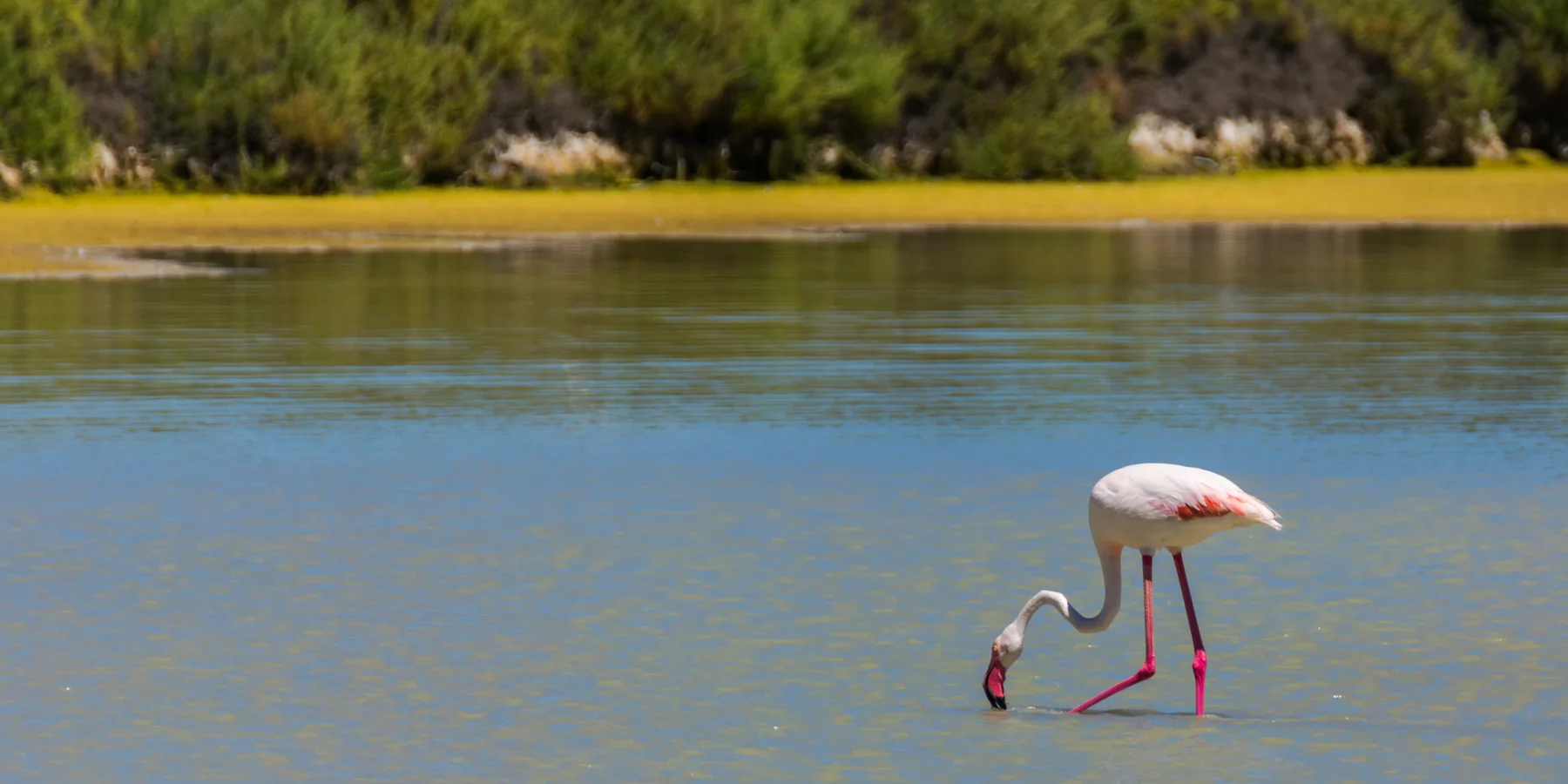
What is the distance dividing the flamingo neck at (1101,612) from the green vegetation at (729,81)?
25.5 metres

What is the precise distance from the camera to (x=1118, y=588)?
21.6 ft

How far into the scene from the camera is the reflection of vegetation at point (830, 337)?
12867mm

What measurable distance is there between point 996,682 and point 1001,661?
0.19 feet

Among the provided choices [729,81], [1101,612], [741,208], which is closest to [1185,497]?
[1101,612]

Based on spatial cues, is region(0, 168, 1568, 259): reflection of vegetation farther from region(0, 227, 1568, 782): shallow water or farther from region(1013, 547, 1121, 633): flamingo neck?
region(1013, 547, 1121, 633): flamingo neck

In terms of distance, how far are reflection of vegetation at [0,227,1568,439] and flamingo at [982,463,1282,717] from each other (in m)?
5.52

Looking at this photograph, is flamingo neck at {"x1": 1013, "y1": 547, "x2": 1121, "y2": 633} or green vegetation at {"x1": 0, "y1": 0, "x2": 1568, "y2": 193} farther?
green vegetation at {"x1": 0, "y1": 0, "x2": 1568, "y2": 193}

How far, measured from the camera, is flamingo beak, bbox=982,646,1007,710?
6.36 metres

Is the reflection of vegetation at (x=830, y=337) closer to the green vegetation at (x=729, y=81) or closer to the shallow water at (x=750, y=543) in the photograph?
the shallow water at (x=750, y=543)

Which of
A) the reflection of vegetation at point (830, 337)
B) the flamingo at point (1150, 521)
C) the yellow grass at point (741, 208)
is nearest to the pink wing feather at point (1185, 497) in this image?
the flamingo at point (1150, 521)

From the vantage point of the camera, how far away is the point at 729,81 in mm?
35594

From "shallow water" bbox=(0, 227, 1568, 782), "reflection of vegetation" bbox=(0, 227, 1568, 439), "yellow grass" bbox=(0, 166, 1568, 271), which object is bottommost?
"shallow water" bbox=(0, 227, 1568, 782)

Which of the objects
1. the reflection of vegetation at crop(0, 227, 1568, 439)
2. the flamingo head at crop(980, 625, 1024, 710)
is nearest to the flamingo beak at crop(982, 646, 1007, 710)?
the flamingo head at crop(980, 625, 1024, 710)

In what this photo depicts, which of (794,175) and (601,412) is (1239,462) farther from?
(794,175)
